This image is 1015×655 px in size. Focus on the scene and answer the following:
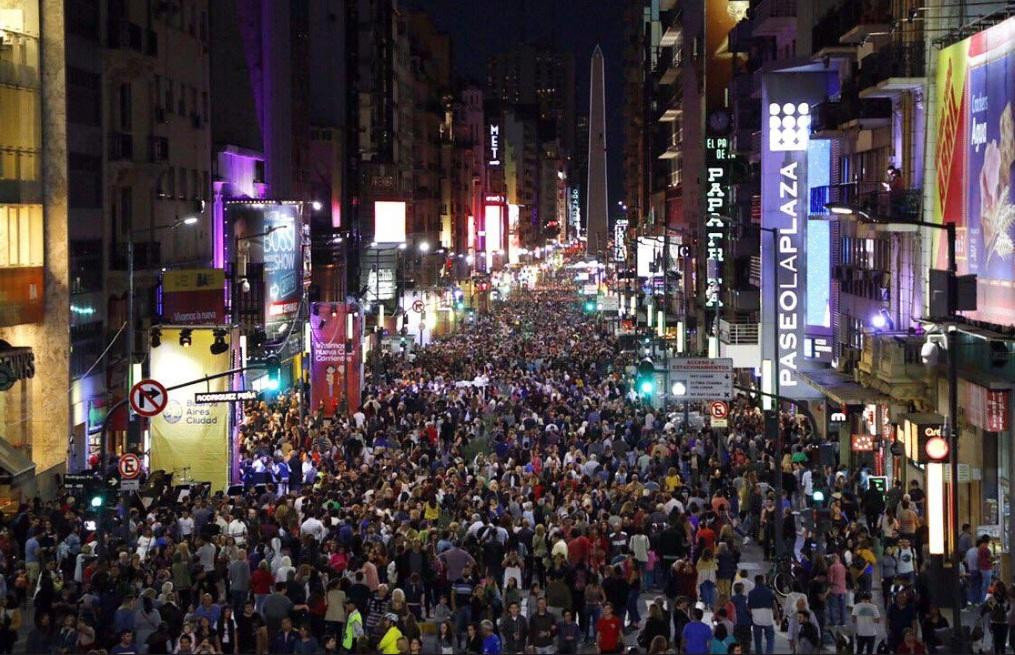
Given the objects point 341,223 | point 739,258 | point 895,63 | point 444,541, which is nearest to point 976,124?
point 895,63

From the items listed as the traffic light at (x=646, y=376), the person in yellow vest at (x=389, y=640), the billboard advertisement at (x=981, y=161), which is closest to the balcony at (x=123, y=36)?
the traffic light at (x=646, y=376)

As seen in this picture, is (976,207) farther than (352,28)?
No

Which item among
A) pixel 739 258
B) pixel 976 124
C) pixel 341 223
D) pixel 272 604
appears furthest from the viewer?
pixel 341 223

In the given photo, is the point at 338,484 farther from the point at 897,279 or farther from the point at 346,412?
the point at 346,412

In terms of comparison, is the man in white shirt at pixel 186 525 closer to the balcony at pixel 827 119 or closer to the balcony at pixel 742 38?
the balcony at pixel 827 119

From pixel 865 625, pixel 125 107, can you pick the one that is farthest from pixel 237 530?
pixel 125 107

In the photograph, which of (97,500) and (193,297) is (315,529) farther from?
(193,297)

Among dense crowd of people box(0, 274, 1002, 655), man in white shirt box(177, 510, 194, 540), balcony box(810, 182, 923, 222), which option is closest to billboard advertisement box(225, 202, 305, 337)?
dense crowd of people box(0, 274, 1002, 655)
